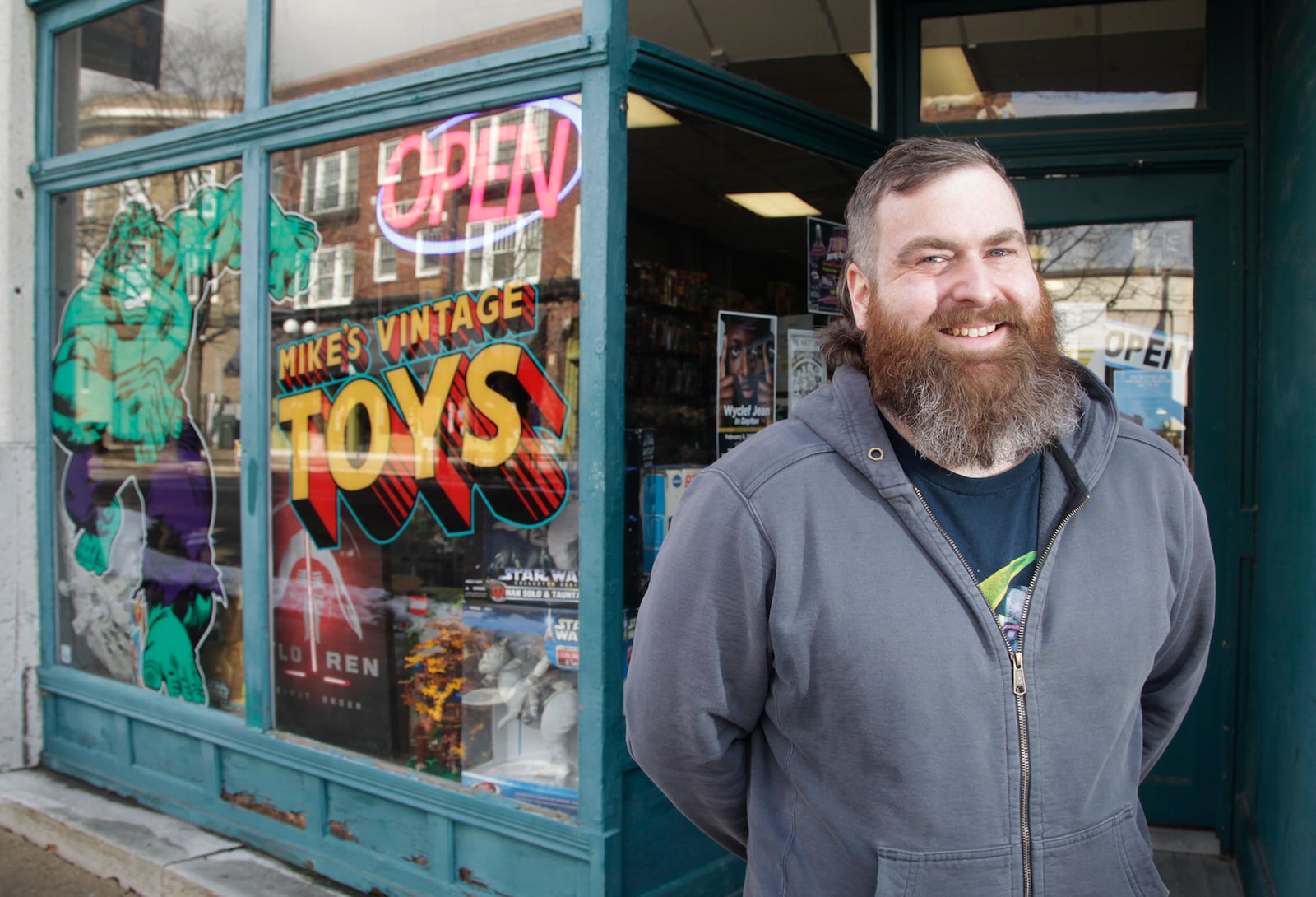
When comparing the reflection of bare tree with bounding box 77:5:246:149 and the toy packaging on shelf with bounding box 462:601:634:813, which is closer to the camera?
the toy packaging on shelf with bounding box 462:601:634:813

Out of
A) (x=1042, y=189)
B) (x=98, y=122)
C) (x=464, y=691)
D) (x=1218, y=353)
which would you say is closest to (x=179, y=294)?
(x=98, y=122)

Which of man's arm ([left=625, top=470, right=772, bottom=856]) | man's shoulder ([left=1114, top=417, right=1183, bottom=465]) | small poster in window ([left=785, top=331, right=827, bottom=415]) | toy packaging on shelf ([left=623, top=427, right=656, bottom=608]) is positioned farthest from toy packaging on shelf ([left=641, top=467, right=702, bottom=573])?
man's shoulder ([left=1114, top=417, right=1183, bottom=465])

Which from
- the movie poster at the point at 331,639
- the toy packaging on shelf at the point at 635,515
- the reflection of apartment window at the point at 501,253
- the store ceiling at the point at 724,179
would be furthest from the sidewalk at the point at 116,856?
the store ceiling at the point at 724,179

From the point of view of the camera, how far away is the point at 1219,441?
3.67m

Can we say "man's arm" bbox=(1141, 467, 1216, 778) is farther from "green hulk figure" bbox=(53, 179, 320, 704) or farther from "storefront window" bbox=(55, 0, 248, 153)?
"storefront window" bbox=(55, 0, 248, 153)

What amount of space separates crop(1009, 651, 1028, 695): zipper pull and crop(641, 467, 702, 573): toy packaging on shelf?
5.89 feet

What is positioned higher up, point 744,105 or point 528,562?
point 744,105

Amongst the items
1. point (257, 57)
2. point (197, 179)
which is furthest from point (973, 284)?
point (197, 179)

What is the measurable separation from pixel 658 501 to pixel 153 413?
2665 millimetres

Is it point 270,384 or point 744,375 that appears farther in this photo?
point 270,384

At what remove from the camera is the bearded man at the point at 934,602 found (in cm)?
150

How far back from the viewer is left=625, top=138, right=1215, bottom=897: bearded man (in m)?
1.50

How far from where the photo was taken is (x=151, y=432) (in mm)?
4566

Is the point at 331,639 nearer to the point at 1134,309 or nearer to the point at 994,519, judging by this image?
the point at 994,519
